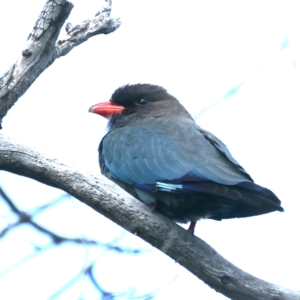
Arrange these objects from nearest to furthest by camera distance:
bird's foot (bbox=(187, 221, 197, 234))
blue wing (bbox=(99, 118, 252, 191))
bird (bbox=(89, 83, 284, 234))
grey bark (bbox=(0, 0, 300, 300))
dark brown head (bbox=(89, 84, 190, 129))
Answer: grey bark (bbox=(0, 0, 300, 300)), bird (bbox=(89, 83, 284, 234)), blue wing (bbox=(99, 118, 252, 191)), bird's foot (bbox=(187, 221, 197, 234)), dark brown head (bbox=(89, 84, 190, 129))

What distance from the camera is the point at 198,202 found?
4.44m

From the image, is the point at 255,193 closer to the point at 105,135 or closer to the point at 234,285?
the point at 234,285

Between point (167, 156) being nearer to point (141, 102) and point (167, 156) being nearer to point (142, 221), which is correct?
point (142, 221)

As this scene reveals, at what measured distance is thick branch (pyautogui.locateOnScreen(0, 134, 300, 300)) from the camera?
407 centimetres

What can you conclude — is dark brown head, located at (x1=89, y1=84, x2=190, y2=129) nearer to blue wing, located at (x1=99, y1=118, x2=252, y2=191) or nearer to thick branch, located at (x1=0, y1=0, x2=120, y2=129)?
blue wing, located at (x1=99, y1=118, x2=252, y2=191)

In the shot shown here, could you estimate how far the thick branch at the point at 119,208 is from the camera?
407 cm

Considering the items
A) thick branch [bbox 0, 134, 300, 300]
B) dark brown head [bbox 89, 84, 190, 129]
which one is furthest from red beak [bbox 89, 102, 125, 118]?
thick branch [bbox 0, 134, 300, 300]

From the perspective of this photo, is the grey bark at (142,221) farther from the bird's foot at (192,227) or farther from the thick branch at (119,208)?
the bird's foot at (192,227)

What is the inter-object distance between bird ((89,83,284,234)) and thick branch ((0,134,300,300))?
34cm

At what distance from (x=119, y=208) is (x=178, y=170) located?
22.8 inches

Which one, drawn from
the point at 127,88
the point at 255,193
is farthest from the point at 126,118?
the point at 255,193

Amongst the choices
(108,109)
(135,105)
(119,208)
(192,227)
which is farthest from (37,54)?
(192,227)

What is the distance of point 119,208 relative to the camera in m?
4.12

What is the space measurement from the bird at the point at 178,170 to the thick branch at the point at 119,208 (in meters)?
0.34
